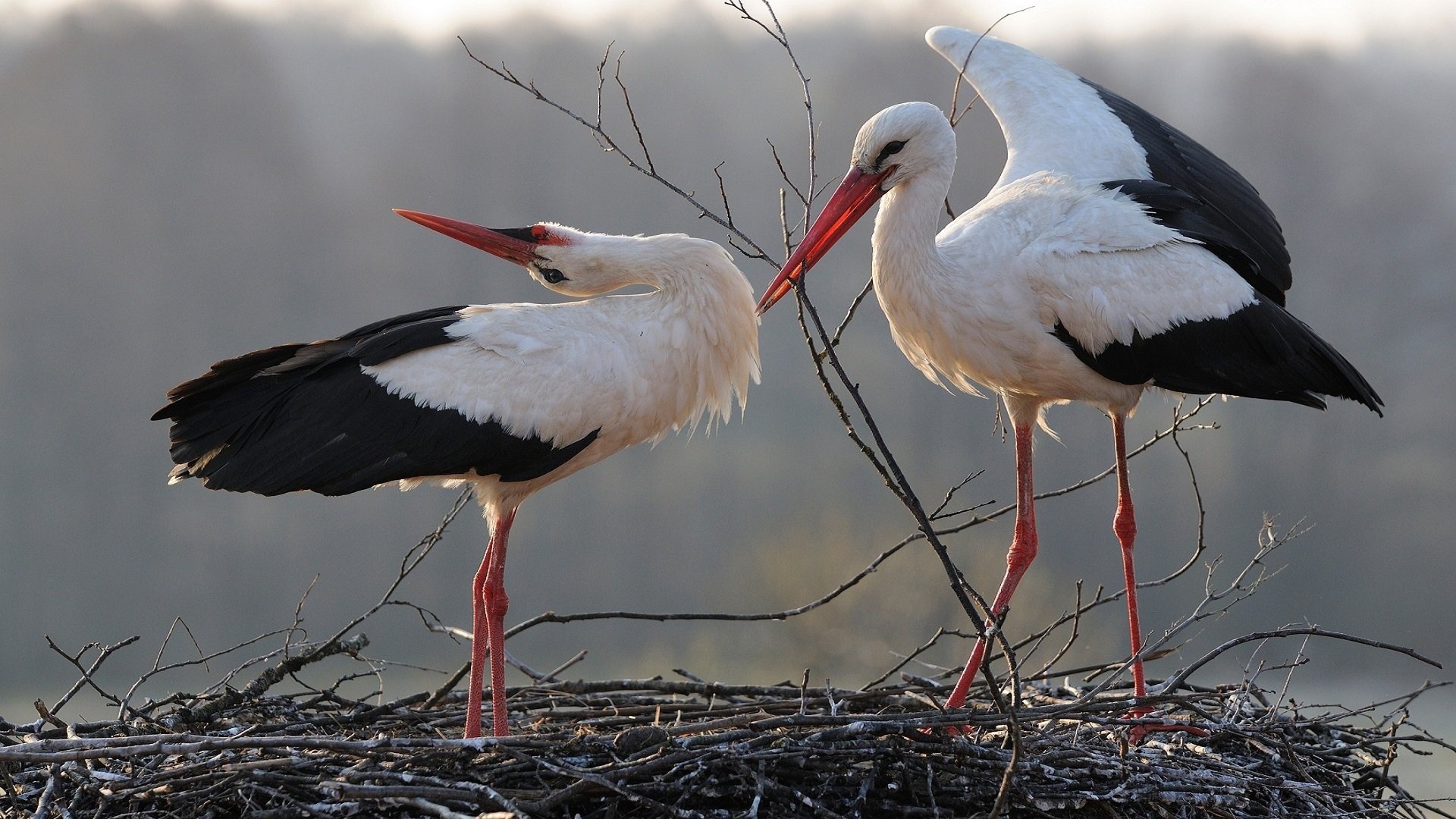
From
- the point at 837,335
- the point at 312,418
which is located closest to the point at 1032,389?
the point at 837,335

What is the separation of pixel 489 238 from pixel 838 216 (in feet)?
3.48

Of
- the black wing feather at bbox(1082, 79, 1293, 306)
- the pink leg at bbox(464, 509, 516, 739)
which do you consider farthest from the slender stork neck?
the pink leg at bbox(464, 509, 516, 739)

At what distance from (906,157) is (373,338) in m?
1.61

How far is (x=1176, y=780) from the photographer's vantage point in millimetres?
3258

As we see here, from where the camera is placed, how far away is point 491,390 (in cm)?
371

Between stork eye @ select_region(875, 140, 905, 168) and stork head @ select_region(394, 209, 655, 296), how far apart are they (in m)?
0.77

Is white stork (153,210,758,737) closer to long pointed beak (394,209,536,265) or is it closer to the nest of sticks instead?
long pointed beak (394,209,536,265)

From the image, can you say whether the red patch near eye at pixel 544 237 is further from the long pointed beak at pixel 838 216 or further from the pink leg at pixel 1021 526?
the pink leg at pixel 1021 526

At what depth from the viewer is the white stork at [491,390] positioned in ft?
12.2

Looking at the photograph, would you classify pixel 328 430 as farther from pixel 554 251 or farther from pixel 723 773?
pixel 723 773

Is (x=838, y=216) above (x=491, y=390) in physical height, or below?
above

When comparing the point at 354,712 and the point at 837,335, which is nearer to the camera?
the point at 837,335

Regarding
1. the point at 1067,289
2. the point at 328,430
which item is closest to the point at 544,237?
the point at 328,430

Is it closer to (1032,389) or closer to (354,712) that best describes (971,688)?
(1032,389)
